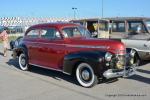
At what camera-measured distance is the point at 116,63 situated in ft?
25.6

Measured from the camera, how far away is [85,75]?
8102 millimetres

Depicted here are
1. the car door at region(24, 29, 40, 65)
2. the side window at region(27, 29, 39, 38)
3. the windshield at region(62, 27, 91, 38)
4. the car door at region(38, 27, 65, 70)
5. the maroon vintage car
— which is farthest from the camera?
the side window at region(27, 29, 39, 38)

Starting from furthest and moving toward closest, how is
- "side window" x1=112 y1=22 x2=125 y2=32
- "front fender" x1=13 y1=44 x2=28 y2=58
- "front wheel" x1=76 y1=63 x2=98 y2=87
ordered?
"side window" x1=112 y1=22 x2=125 y2=32, "front fender" x1=13 y1=44 x2=28 y2=58, "front wheel" x1=76 y1=63 x2=98 y2=87

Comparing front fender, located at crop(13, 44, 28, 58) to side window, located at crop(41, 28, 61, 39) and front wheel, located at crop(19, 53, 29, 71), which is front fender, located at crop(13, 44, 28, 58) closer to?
front wheel, located at crop(19, 53, 29, 71)

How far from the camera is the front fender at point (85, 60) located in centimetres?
761

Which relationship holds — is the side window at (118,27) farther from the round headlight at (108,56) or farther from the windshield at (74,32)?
the round headlight at (108,56)

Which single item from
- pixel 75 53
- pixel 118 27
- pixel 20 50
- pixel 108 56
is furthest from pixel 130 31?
pixel 108 56

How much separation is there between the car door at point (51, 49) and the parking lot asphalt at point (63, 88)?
1.61 ft

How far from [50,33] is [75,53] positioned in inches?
62.2

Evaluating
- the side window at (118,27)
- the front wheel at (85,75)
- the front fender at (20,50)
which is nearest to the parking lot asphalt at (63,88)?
the front wheel at (85,75)

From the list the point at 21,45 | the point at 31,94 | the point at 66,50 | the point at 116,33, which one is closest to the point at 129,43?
the point at 116,33

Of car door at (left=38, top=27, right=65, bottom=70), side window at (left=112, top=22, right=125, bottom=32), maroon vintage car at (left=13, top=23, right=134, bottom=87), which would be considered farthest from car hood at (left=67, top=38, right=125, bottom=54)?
side window at (left=112, top=22, right=125, bottom=32)

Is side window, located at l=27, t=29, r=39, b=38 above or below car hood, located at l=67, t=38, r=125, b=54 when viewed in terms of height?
above

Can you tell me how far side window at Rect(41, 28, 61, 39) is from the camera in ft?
30.3
